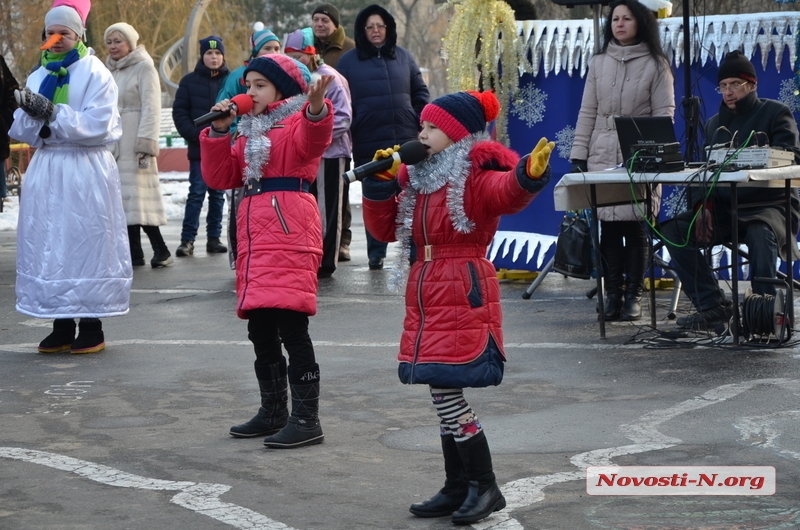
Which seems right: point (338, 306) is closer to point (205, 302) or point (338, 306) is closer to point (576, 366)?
point (205, 302)

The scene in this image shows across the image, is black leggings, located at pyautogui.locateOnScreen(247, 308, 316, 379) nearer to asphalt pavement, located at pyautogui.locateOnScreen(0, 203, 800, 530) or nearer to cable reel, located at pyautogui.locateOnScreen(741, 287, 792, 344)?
asphalt pavement, located at pyautogui.locateOnScreen(0, 203, 800, 530)

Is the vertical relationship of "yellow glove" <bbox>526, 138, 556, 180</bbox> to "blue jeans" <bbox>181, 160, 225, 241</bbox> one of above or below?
above

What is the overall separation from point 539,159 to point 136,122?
8475 mm

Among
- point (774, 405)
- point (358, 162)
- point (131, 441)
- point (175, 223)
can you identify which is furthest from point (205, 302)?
point (175, 223)

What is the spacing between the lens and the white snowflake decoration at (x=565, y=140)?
10.9m

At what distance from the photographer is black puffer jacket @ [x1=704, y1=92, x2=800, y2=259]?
8086mm

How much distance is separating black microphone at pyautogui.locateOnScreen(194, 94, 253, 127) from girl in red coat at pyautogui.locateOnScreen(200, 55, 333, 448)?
1.3 inches

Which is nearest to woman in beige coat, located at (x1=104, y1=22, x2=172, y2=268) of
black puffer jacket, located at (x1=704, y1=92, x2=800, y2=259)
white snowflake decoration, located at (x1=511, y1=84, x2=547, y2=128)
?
white snowflake decoration, located at (x1=511, y1=84, x2=547, y2=128)

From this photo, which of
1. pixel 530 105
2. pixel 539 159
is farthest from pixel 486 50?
pixel 539 159

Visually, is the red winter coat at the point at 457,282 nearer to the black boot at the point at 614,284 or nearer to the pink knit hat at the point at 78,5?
the pink knit hat at the point at 78,5

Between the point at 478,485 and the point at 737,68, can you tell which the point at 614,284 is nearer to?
the point at 737,68

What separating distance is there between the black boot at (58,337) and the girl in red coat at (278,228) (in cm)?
264

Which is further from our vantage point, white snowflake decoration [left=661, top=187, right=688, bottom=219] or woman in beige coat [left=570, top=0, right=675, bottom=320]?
white snowflake decoration [left=661, top=187, right=688, bottom=219]

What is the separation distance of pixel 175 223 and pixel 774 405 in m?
14.0
